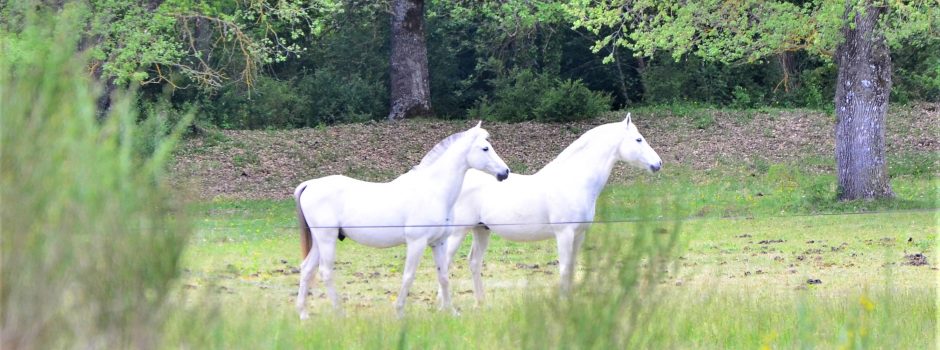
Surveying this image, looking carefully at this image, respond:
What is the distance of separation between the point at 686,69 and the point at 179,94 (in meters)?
12.8

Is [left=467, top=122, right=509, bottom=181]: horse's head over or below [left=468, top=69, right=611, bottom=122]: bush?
over

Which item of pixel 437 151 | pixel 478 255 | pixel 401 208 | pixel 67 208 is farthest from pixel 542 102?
pixel 67 208

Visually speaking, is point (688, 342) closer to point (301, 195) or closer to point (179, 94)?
point (301, 195)

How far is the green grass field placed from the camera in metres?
4.67

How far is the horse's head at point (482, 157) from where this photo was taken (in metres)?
8.90

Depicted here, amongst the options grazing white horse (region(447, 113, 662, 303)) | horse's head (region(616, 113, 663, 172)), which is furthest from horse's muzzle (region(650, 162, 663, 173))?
grazing white horse (region(447, 113, 662, 303))

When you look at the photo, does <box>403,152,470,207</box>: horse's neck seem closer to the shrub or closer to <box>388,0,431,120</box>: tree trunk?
the shrub

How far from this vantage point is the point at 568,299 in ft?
15.4

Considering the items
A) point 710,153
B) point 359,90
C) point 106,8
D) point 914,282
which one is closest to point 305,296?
point 914,282

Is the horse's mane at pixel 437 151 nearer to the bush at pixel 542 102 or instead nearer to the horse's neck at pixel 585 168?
the horse's neck at pixel 585 168

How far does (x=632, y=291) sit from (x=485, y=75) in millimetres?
27371

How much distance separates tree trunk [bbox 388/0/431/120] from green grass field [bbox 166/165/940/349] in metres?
14.9

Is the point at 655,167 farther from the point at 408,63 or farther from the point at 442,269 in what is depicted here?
the point at 408,63

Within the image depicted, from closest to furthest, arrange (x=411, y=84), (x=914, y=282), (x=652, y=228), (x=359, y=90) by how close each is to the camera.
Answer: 1. (x=652, y=228)
2. (x=914, y=282)
3. (x=411, y=84)
4. (x=359, y=90)
